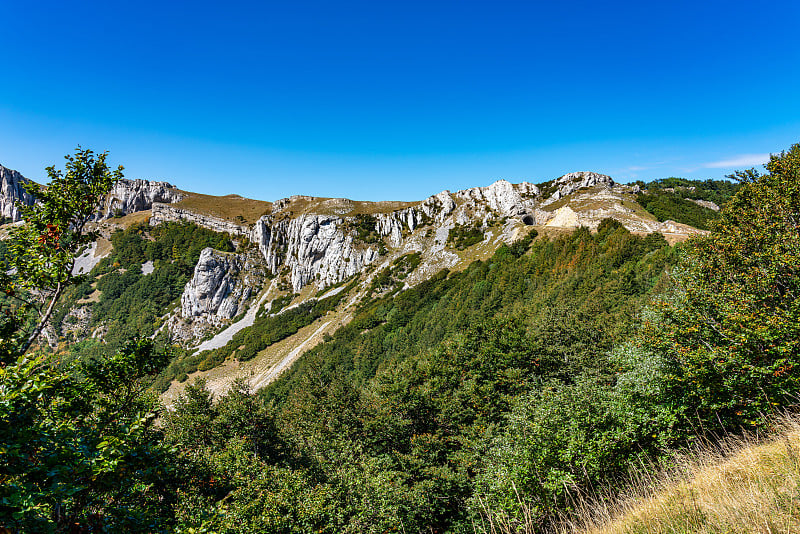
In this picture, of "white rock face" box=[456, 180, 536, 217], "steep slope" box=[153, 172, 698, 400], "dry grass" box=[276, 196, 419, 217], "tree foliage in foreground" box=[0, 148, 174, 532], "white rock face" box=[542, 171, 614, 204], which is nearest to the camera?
"tree foliage in foreground" box=[0, 148, 174, 532]

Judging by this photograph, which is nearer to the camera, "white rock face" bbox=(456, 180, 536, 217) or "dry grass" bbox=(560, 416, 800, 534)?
"dry grass" bbox=(560, 416, 800, 534)

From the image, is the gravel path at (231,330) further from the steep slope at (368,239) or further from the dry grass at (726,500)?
the dry grass at (726,500)

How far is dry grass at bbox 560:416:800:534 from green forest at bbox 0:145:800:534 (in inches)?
50.6

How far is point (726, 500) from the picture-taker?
18.8 feet

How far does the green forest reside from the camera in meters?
7.22

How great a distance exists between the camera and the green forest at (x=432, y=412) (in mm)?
7219

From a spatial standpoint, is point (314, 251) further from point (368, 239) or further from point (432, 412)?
point (432, 412)

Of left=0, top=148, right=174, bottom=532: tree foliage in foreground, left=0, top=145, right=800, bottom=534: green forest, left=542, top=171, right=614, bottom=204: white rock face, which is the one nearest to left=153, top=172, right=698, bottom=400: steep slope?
left=542, top=171, right=614, bottom=204: white rock face

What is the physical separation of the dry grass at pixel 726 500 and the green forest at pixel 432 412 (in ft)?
4.21

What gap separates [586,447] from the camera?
53.3ft

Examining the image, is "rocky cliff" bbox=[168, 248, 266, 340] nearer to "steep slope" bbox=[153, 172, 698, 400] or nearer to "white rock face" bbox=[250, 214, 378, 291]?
"steep slope" bbox=[153, 172, 698, 400]

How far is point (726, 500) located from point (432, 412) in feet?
101

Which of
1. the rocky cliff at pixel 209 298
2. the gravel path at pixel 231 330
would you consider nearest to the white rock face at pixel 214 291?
the rocky cliff at pixel 209 298

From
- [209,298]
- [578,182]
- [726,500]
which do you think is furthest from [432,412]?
[209,298]
